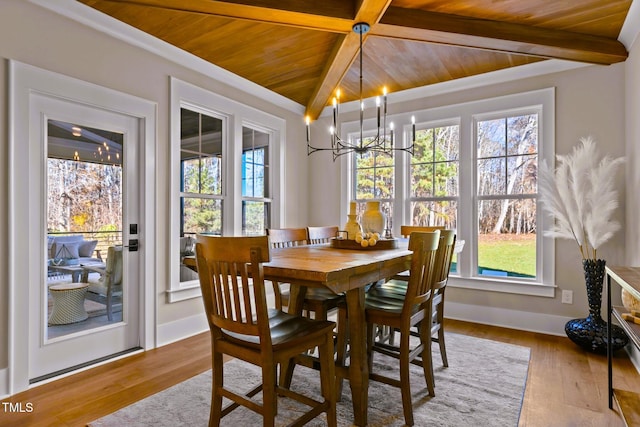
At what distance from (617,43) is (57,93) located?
427 cm

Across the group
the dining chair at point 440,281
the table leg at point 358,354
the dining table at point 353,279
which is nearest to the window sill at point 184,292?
the dining table at point 353,279

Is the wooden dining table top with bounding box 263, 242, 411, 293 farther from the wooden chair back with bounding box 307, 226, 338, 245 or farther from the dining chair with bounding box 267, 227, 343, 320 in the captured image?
the wooden chair back with bounding box 307, 226, 338, 245

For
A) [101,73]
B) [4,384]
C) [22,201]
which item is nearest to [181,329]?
[4,384]

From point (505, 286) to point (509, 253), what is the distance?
35 centimetres

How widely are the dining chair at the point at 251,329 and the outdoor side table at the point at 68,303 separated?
1546 mm

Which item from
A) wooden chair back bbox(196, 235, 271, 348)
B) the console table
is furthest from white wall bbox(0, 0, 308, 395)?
the console table

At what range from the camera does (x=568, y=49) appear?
113 inches

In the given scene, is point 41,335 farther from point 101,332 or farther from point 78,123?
point 78,123

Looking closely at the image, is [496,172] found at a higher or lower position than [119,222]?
higher

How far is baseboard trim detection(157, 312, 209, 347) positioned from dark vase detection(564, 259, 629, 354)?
3.31 m

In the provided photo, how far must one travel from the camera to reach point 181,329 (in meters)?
3.30

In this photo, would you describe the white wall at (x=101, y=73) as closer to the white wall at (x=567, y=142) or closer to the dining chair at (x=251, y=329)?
the dining chair at (x=251, y=329)

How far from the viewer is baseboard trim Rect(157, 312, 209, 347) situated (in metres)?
3.13

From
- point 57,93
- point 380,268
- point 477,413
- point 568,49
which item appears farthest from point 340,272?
point 568,49
